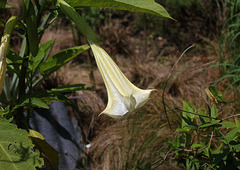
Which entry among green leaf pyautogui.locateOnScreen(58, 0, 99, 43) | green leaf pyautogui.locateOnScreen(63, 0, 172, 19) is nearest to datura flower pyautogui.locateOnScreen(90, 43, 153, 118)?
green leaf pyautogui.locateOnScreen(58, 0, 99, 43)

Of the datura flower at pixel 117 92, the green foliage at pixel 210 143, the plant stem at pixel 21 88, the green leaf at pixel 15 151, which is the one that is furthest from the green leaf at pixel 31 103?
the green foliage at pixel 210 143

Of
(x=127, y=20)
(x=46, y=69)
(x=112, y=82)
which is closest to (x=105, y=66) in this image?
(x=112, y=82)

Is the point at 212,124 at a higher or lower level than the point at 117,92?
lower

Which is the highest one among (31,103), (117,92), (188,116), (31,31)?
(31,31)

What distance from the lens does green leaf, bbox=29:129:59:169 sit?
111cm

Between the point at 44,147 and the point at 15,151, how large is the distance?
0.30m

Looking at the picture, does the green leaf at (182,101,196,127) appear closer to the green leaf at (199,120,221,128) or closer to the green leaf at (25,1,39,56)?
the green leaf at (199,120,221,128)

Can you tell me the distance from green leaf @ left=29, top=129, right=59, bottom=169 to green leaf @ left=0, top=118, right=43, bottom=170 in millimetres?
256

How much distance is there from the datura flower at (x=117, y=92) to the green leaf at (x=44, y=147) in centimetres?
57

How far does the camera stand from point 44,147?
1121 mm

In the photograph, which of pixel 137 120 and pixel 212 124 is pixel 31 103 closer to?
pixel 212 124

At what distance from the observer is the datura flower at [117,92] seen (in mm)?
651

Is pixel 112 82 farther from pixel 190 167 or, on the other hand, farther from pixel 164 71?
pixel 164 71

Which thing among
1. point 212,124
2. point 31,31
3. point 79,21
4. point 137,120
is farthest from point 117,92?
point 137,120
